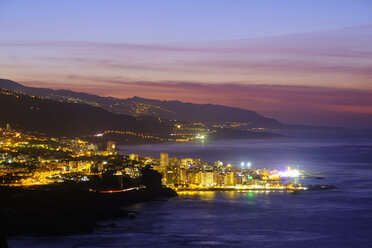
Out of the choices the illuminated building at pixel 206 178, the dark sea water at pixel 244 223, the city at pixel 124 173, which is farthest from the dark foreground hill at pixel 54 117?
the dark sea water at pixel 244 223

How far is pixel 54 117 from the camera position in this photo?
89250mm

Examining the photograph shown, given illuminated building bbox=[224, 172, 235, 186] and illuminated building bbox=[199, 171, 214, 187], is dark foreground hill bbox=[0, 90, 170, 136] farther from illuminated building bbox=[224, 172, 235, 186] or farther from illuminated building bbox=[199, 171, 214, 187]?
illuminated building bbox=[224, 172, 235, 186]

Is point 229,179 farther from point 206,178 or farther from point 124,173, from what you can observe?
point 124,173

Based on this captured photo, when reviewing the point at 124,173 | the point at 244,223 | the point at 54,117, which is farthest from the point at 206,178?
the point at 54,117

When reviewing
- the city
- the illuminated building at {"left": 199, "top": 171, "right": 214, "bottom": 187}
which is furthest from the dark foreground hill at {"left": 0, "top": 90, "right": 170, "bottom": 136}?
the illuminated building at {"left": 199, "top": 171, "right": 214, "bottom": 187}

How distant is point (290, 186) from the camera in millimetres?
39562

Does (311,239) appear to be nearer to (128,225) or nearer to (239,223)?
(239,223)

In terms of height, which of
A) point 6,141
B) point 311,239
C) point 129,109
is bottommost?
point 311,239

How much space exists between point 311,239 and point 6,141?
3569 cm

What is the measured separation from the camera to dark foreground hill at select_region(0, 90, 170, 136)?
78.2 m

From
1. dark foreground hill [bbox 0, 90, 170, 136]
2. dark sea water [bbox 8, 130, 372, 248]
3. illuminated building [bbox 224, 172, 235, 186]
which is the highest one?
dark foreground hill [bbox 0, 90, 170, 136]

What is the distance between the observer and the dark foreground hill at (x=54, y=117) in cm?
7825

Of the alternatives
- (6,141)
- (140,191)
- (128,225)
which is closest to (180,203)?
(140,191)

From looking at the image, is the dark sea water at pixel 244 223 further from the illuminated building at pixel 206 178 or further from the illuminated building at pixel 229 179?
the illuminated building at pixel 206 178
